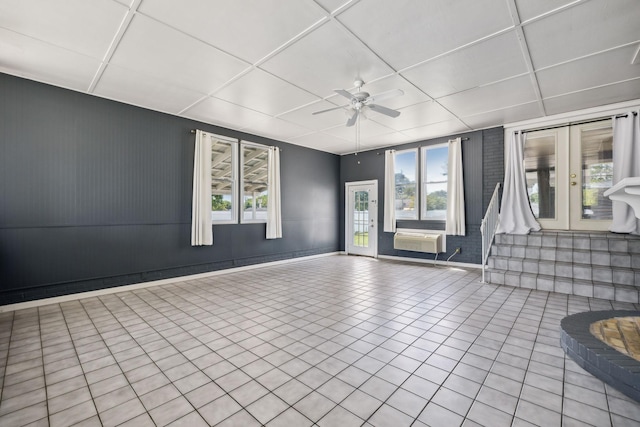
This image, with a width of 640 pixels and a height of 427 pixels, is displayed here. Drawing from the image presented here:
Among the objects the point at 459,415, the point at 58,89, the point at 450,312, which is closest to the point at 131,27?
the point at 58,89

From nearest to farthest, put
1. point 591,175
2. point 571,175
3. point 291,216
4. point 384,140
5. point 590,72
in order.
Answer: point 590,72, point 591,175, point 571,175, point 384,140, point 291,216

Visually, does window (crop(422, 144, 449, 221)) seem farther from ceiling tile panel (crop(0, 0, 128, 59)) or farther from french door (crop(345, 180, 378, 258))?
ceiling tile panel (crop(0, 0, 128, 59))

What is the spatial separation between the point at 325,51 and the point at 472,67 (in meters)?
1.81

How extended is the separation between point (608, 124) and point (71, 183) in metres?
8.59

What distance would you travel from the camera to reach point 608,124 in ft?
15.9

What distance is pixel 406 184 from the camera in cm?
737

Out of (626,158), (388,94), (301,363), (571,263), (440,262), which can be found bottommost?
(301,363)

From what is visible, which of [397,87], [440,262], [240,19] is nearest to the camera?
[240,19]

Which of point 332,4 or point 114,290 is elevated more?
point 332,4

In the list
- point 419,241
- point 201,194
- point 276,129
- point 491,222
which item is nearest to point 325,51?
point 276,129

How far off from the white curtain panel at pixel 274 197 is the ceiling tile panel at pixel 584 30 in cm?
496

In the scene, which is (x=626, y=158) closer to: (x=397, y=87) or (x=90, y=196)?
(x=397, y=87)

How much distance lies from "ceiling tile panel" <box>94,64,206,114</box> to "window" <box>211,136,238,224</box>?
1231 mm

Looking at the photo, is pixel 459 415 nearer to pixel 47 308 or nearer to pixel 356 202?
pixel 47 308
